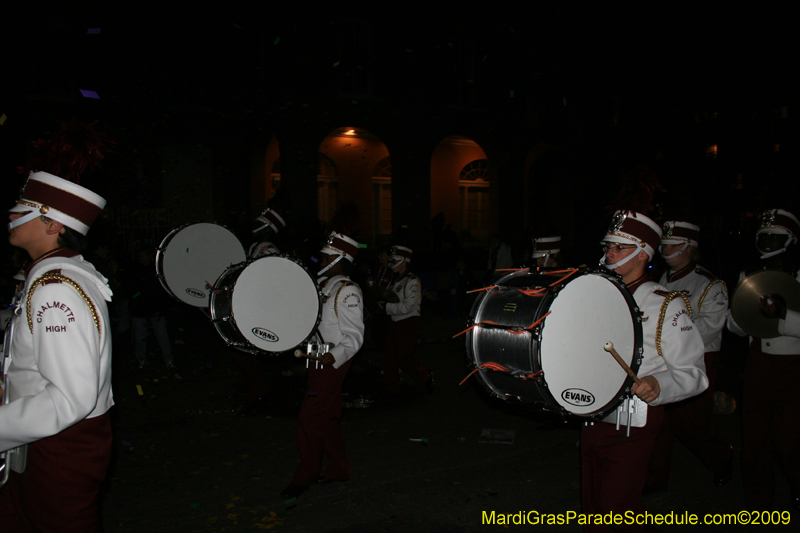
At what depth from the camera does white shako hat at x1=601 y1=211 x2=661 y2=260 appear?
3240 mm

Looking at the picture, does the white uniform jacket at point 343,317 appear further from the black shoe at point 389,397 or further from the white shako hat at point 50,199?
the black shoe at point 389,397

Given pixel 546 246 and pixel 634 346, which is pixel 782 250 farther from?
pixel 546 246

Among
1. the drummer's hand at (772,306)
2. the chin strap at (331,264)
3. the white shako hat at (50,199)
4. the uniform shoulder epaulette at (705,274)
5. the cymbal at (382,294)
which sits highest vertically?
the white shako hat at (50,199)

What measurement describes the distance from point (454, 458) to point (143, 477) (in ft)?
8.67

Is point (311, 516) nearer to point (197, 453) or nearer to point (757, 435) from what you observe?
point (197, 453)

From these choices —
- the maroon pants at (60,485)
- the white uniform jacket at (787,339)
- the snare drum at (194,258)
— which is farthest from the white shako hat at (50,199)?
the white uniform jacket at (787,339)

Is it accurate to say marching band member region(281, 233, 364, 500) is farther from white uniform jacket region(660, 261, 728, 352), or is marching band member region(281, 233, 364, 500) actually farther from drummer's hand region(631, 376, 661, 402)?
white uniform jacket region(660, 261, 728, 352)

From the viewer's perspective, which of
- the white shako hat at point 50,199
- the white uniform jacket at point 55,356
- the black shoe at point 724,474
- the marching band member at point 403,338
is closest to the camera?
the white uniform jacket at point 55,356

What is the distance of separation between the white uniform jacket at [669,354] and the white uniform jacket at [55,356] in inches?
92.9

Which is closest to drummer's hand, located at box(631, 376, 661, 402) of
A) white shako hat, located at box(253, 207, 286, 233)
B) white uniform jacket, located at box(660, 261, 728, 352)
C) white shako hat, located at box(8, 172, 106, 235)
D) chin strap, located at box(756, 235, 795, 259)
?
white uniform jacket, located at box(660, 261, 728, 352)

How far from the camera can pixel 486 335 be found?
9.57 ft

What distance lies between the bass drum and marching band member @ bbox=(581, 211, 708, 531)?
17 centimetres

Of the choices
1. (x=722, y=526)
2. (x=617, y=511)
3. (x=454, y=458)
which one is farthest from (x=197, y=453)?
(x=722, y=526)

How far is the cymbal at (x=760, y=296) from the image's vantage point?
3916 millimetres
